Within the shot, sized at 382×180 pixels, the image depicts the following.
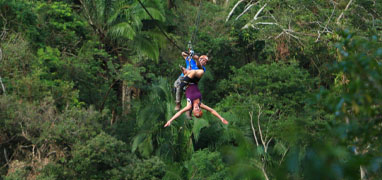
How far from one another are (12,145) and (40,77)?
2.91m

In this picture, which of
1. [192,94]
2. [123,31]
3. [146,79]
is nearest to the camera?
[192,94]

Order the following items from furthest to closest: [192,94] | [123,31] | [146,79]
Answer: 1. [146,79]
2. [123,31]
3. [192,94]

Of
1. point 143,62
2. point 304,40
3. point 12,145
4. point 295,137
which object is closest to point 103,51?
point 143,62

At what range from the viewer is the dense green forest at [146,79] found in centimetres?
1814

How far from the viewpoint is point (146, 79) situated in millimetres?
23828

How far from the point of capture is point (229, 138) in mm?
19781

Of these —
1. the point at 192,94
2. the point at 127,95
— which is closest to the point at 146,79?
the point at 127,95

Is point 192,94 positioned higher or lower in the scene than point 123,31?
lower

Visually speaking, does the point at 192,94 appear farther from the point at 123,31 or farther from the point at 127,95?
the point at 127,95

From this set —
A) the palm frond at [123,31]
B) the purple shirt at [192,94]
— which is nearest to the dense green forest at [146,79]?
the palm frond at [123,31]

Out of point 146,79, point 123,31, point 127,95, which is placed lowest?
point 127,95

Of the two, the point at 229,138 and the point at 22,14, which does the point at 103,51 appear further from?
the point at 229,138

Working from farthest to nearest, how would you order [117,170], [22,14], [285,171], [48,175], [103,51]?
[103,51], [22,14], [117,170], [48,175], [285,171]

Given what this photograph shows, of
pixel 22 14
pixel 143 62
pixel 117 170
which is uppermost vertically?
pixel 22 14
